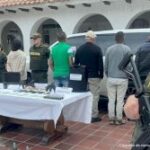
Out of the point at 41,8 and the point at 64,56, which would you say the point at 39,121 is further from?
the point at 41,8

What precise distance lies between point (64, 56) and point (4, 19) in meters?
7.78

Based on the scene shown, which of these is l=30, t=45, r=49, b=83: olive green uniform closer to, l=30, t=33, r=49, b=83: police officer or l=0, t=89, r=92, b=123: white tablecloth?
l=30, t=33, r=49, b=83: police officer

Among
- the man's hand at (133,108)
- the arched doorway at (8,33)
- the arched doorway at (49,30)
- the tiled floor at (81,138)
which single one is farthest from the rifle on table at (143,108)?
the arched doorway at (8,33)

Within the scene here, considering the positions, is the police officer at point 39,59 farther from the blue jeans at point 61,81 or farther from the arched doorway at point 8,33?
the arched doorway at point 8,33

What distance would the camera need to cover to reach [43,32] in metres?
14.7

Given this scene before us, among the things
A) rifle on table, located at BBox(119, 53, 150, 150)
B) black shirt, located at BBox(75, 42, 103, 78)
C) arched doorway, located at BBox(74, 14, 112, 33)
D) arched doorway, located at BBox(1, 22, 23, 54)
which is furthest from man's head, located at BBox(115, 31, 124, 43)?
arched doorway, located at BBox(1, 22, 23, 54)

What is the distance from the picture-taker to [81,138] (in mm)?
5434

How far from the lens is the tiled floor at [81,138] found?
5.04 metres

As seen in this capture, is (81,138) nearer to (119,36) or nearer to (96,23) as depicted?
(119,36)

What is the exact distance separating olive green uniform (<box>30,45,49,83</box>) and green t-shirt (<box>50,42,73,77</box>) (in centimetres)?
27

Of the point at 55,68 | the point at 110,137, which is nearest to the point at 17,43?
the point at 55,68

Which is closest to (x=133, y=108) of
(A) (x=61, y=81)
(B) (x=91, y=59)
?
(B) (x=91, y=59)

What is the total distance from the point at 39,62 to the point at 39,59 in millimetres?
71

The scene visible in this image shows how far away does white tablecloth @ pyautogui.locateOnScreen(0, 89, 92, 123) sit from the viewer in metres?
4.85
